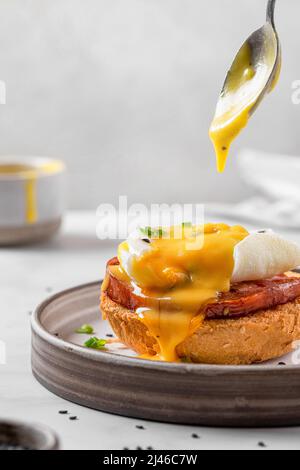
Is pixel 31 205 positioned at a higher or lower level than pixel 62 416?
higher

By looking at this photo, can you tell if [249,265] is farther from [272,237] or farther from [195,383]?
[195,383]

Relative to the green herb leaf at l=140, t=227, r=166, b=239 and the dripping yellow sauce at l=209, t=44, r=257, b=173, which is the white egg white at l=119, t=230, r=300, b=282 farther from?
the dripping yellow sauce at l=209, t=44, r=257, b=173

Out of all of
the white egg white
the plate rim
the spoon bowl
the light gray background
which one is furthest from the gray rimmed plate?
the light gray background

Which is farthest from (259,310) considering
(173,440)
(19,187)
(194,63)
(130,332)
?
(194,63)

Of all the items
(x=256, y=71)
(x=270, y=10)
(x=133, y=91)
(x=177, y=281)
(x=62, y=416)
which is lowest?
(x=62, y=416)

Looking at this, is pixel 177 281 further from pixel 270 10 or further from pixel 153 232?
pixel 270 10

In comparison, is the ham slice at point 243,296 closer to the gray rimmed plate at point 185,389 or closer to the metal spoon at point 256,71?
the gray rimmed plate at point 185,389

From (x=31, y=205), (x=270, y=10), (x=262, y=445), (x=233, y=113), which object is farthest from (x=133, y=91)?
(x=262, y=445)
